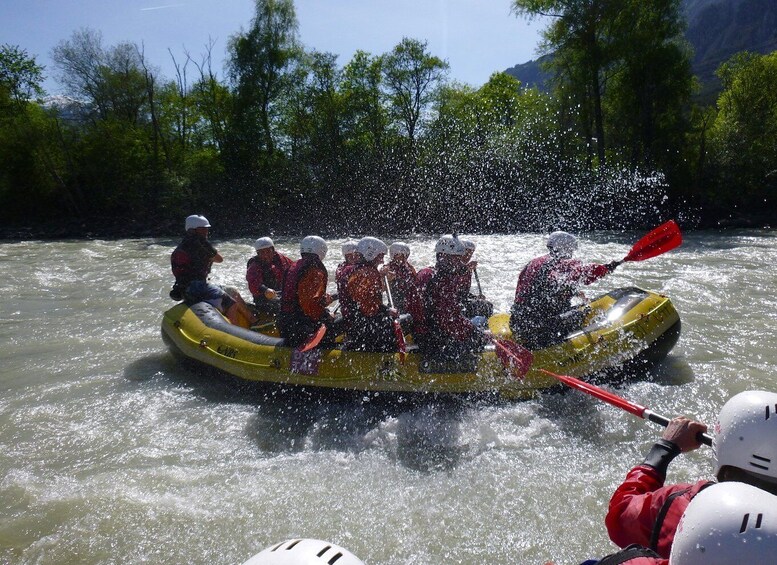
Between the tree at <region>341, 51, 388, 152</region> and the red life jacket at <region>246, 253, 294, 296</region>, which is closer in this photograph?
the red life jacket at <region>246, 253, 294, 296</region>

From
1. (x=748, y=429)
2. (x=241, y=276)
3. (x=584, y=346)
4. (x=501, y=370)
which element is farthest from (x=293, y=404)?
(x=241, y=276)

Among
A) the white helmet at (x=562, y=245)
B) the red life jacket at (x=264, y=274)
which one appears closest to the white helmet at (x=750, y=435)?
the white helmet at (x=562, y=245)

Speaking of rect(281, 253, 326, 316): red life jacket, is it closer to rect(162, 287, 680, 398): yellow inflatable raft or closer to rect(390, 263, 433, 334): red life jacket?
rect(162, 287, 680, 398): yellow inflatable raft

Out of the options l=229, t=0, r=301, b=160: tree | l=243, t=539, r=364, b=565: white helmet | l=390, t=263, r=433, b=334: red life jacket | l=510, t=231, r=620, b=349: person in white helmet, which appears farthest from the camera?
l=229, t=0, r=301, b=160: tree

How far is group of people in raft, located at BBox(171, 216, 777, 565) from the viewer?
50.2 inches

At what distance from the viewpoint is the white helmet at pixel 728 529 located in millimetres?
1205

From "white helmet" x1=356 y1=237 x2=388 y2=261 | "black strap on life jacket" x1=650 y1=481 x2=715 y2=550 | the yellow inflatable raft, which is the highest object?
"white helmet" x1=356 y1=237 x2=388 y2=261

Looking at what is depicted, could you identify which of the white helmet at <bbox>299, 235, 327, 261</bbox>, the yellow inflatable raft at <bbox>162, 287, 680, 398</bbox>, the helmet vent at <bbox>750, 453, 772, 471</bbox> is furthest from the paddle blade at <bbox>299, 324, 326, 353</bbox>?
the helmet vent at <bbox>750, 453, 772, 471</bbox>

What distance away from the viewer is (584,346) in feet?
17.1

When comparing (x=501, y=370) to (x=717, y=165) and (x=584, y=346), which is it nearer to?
(x=584, y=346)

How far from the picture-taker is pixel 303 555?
4.83 feet

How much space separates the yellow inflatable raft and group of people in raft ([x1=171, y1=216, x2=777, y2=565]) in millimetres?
240

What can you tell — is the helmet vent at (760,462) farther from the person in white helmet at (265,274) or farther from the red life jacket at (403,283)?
the person in white helmet at (265,274)

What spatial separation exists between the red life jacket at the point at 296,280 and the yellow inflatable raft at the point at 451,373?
36cm
